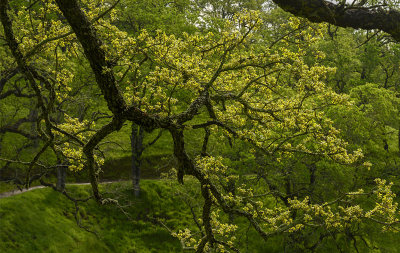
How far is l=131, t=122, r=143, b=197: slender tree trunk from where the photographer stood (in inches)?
942

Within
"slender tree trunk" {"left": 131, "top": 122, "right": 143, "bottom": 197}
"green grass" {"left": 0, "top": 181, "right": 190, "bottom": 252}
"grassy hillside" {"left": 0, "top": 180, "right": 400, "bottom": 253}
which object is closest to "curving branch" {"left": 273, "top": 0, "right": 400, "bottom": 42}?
"green grass" {"left": 0, "top": 181, "right": 190, "bottom": 252}

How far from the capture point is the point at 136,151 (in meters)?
24.6

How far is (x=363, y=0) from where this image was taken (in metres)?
4.67

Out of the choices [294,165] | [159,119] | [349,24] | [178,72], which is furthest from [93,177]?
[294,165]

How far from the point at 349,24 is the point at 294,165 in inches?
583

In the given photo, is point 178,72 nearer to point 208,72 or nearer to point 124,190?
point 208,72

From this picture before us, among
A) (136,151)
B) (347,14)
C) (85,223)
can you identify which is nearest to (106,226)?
(85,223)

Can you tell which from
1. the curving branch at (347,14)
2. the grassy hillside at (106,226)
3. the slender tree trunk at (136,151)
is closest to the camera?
the curving branch at (347,14)

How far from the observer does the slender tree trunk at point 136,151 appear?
23.9m

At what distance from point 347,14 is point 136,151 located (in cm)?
2109

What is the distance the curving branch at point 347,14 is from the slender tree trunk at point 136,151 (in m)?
19.3

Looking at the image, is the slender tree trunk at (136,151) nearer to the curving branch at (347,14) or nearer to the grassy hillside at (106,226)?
the grassy hillside at (106,226)

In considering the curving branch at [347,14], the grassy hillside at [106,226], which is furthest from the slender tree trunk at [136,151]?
the curving branch at [347,14]

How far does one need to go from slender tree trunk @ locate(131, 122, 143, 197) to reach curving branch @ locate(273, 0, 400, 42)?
19349 mm
